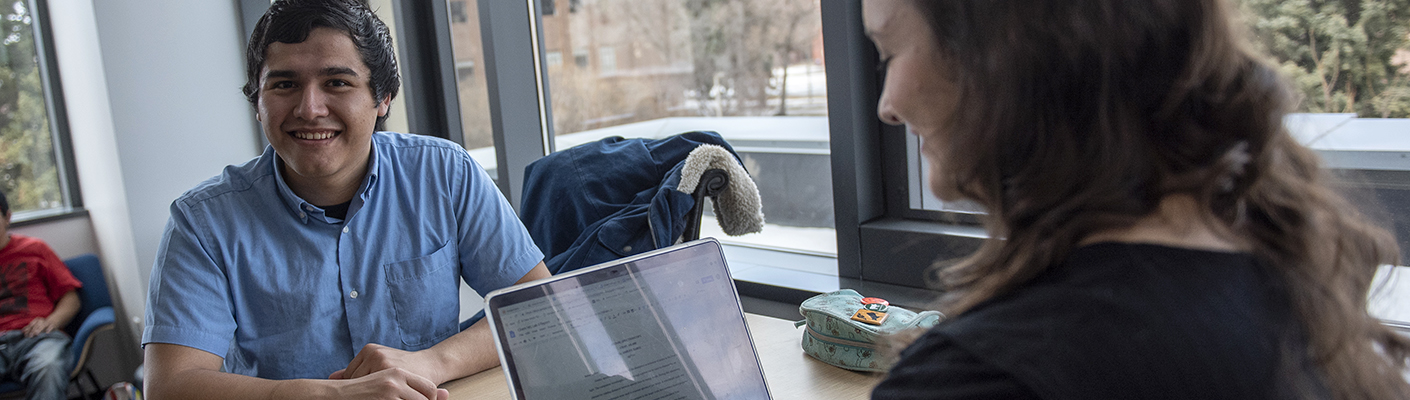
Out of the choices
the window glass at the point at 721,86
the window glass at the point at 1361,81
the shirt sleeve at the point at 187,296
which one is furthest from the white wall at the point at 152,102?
the window glass at the point at 1361,81

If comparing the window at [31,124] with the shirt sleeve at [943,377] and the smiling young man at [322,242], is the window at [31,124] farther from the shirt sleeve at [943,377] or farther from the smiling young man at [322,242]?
the shirt sleeve at [943,377]

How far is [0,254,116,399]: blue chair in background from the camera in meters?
3.25

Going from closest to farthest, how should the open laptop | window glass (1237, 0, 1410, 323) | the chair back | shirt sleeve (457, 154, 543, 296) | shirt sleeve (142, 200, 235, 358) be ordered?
the open laptop, shirt sleeve (142, 200, 235, 358), window glass (1237, 0, 1410, 323), shirt sleeve (457, 154, 543, 296), the chair back

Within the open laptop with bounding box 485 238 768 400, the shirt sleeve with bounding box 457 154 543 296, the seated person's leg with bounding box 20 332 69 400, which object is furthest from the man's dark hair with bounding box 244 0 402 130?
the seated person's leg with bounding box 20 332 69 400

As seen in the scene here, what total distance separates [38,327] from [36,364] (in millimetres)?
193

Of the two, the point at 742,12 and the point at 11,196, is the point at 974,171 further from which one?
the point at 11,196

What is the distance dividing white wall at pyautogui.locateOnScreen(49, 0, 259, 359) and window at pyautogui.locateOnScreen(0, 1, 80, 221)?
1.30ft

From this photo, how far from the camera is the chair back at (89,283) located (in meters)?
3.45

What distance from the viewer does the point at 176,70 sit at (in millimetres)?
3111

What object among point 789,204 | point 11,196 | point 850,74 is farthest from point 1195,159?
point 11,196

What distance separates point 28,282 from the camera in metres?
3.25

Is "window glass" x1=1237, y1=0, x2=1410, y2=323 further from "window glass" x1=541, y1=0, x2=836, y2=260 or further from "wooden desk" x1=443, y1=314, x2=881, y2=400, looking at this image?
"window glass" x1=541, y1=0, x2=836, y2=260

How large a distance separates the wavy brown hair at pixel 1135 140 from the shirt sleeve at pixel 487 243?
121 centimetres

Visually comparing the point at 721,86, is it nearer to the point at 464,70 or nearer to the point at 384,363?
the point at 464,70
